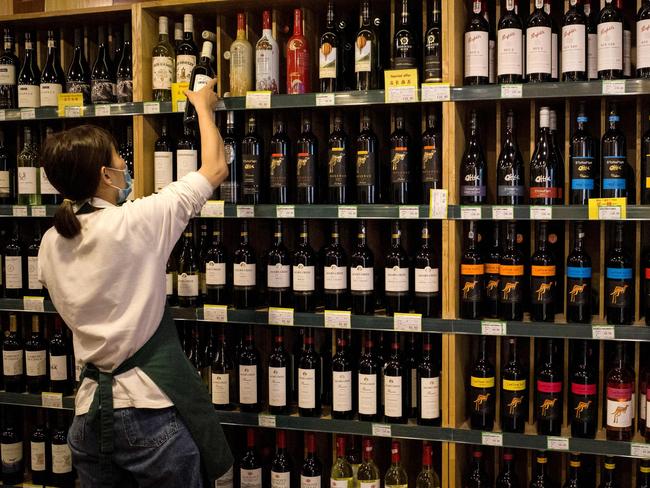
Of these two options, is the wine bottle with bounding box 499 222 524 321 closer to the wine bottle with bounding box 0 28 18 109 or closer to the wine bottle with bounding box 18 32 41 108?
the wine bottle with bounding box 18 32 41 108

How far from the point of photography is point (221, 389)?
10.1 ft

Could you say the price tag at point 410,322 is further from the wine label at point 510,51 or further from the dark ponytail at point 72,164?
the dark ponytail at point 72,164

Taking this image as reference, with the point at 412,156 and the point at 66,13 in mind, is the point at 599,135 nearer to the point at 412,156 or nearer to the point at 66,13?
the point at 412,156

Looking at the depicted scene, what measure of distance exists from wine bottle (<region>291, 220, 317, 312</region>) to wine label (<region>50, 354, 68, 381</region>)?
1.17 meters

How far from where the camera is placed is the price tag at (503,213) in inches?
104

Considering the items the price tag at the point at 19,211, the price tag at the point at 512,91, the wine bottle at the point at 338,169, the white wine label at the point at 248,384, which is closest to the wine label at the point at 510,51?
the price tag at the point at 512,91

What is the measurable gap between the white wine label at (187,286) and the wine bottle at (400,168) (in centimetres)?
90

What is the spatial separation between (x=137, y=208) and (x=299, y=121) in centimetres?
140

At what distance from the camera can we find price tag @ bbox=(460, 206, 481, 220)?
8.83 ft

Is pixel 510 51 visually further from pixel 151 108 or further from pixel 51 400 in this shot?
pixel 51 400

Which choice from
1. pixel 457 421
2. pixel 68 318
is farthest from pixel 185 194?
pixel 457 421

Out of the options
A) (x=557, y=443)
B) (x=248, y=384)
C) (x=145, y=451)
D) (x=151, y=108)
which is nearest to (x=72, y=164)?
(x=145, y=451)

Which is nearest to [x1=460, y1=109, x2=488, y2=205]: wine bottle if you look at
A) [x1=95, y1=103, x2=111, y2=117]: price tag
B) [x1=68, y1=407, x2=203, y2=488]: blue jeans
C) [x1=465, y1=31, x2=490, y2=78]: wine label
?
[x1=465, y1=31, x2=490, y2=78]: wine label

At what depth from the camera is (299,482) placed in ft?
10.9
